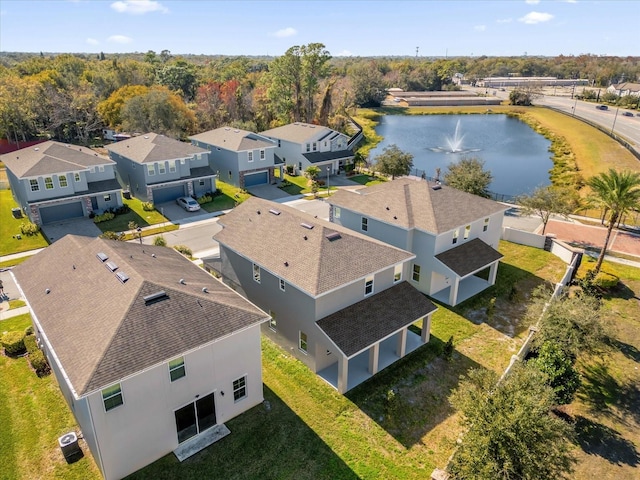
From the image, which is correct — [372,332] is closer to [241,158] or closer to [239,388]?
[239,388]

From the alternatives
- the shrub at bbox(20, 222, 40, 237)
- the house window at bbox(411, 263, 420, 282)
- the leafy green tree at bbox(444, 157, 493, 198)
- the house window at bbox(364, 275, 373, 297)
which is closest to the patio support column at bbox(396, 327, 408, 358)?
the house window at bbox(364, 275, 373, 297)

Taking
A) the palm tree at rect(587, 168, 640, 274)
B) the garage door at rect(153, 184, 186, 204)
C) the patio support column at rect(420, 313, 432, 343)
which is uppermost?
→ the palm tree at rect(587, 168, 640, 274)

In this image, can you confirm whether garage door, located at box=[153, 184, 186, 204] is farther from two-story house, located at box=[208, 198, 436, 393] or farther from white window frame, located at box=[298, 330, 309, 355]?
white window frame, located at box=[298, 330, 309, 355]

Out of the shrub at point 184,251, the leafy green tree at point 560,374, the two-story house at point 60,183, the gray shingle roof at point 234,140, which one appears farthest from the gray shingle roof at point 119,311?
the gray shingle roof at point 234,140

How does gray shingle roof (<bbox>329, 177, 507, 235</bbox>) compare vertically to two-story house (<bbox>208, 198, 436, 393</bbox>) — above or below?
above

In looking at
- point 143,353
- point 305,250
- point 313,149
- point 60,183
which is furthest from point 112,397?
point 313,149

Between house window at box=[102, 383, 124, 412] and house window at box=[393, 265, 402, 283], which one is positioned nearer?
house window at box=[102, 383, 124, 412]

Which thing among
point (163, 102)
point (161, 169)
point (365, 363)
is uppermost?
point (163, 102)
